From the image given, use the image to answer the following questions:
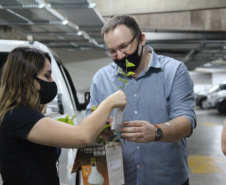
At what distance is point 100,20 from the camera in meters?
7.21

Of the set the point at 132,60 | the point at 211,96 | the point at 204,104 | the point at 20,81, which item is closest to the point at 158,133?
the point at 132,60

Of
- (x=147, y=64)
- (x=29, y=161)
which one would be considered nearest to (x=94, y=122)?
(x=29, y=161)

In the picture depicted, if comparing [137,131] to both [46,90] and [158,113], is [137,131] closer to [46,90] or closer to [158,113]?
[158,113]

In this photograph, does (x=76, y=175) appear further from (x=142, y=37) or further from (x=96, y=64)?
(x=96, y=64)

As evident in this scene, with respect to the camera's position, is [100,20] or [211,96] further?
[211,96]

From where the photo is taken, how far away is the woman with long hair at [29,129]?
172cm

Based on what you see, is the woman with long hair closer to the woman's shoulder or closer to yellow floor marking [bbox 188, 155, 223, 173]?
the woman's shoulder

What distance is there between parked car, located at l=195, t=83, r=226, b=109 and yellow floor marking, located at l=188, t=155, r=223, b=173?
12.0 meters

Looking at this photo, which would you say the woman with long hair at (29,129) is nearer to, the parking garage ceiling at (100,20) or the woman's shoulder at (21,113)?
the woman's shoulder at (21,113)

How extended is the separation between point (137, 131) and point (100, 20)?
558 centimetres

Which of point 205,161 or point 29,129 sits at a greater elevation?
point 29,129

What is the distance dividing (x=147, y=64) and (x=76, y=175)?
1869 mm

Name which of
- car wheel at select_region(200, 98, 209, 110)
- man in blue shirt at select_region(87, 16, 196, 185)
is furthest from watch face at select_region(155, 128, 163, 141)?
car wheel at select_region(200, 98, 209, 110)

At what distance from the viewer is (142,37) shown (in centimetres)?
242
